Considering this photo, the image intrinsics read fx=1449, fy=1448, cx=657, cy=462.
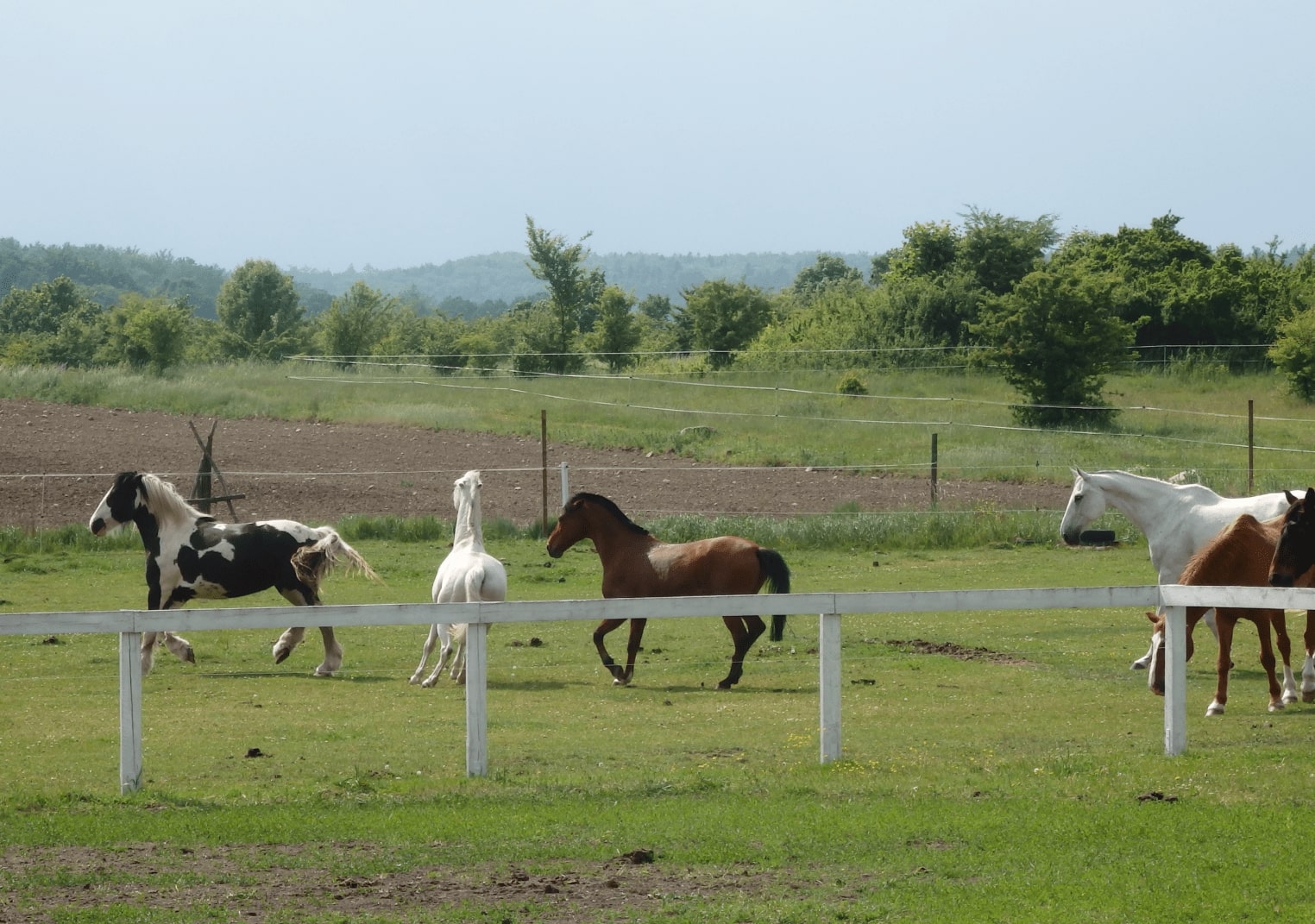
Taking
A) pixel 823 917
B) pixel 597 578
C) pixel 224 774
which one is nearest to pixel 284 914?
pixel 823 917

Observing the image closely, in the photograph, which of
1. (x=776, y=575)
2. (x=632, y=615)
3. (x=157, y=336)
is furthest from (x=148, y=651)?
(x=157, y=336)

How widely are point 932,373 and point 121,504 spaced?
3363 cm

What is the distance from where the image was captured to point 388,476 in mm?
30469

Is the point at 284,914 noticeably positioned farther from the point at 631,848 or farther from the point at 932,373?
the point at 932,373

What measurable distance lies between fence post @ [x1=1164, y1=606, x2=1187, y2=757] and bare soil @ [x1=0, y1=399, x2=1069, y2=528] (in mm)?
15720

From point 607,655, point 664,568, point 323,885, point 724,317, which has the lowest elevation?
point 607,655

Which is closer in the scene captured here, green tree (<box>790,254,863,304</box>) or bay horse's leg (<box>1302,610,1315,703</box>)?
bay horse's leg (<box>1302,610,1315,703</box>)

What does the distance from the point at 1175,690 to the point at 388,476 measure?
23.9 m

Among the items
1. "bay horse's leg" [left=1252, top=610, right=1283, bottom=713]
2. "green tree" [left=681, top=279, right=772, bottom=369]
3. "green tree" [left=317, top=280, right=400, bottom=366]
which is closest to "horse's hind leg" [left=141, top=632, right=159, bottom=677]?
"bay horse's leg" [left=1252, top=610, right=1283, bottom=713]

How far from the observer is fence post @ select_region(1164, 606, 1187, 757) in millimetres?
8219

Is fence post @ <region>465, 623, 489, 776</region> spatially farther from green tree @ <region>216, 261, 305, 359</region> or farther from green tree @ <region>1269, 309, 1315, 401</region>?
green tree @ <region>216, 261, 305, 359</region>

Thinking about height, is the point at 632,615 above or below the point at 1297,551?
below

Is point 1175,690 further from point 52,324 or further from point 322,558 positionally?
point 52,324

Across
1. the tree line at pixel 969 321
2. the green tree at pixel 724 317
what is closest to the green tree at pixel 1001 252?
the tree line at pixel 969 321
